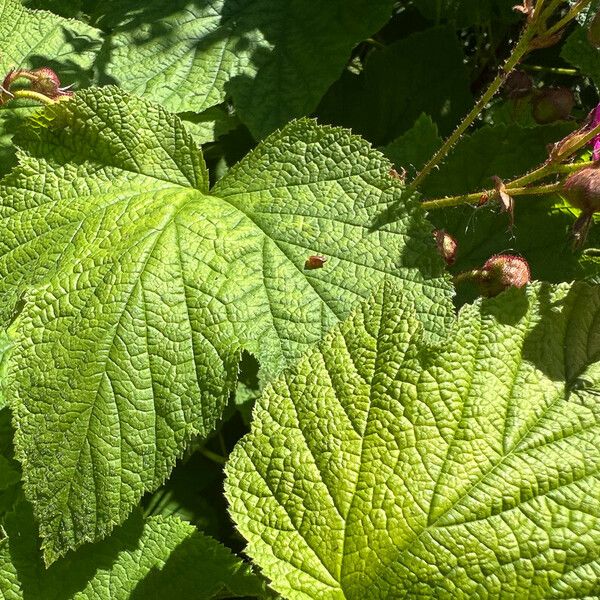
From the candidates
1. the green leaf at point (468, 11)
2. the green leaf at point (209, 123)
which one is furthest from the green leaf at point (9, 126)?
the green leaf at point (468, 11)

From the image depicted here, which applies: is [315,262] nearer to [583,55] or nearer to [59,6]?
[583,55]

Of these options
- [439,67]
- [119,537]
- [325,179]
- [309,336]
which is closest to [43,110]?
[325,179]

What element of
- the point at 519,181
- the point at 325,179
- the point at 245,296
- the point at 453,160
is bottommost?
the point at 245,296

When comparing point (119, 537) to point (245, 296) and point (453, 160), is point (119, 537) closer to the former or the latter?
point (245, 296)

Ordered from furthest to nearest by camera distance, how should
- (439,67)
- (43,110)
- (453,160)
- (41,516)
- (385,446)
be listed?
(439,67), (453,160), (43,110), (41,516), (385,446)

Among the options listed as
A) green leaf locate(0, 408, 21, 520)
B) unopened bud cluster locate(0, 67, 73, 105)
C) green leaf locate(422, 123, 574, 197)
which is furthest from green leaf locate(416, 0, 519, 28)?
green leaf locate(0, 408, 21, 520)

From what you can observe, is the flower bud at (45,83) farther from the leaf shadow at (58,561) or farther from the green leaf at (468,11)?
the green leaf at (468,11)

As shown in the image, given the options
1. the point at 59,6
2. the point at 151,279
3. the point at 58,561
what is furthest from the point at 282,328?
the point at 59,6
